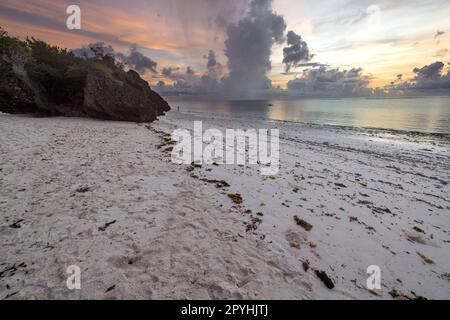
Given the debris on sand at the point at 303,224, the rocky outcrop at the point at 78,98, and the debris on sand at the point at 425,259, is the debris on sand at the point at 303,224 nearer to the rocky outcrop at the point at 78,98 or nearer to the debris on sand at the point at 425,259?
the debris on sand at the point at 425,259

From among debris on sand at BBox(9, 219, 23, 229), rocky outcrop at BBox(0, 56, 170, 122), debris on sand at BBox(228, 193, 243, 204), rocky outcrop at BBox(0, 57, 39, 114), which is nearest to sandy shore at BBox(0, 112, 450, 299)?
debris on sand at BBox(9, 219, 23, 229)

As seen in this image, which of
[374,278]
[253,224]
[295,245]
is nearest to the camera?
[374,278]

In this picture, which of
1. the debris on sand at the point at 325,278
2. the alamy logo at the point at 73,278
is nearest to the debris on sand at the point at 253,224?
the debris on sand at the point at 325,278

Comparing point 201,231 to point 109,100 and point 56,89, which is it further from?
point 56,89

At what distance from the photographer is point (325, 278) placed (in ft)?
13.4

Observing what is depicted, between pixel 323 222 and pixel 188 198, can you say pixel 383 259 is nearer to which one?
pixel 323 222

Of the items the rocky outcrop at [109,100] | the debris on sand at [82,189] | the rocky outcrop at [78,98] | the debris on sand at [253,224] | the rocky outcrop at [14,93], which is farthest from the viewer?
the rocky outcrop at [109,100]

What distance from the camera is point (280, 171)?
33.5 ft

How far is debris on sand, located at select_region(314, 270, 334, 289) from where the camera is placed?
3.94 meters

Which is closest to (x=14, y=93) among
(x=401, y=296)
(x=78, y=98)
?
(x=78, y=98)

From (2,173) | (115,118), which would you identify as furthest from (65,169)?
(115,118)

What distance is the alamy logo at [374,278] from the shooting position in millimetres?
4074

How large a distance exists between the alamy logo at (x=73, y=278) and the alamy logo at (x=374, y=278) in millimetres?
5132

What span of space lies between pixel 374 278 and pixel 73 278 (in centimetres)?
556
